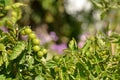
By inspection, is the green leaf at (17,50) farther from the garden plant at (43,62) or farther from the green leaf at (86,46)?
the green leaf at (86,46)

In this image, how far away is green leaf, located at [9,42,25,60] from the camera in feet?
4.82

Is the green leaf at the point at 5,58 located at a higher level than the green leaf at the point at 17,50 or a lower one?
lower

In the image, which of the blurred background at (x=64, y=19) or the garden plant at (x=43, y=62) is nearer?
the garden plant at (x=43, y=62)

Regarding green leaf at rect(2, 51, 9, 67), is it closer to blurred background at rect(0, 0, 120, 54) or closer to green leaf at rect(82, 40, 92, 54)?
green leaf at rect(82, 40, 92, 54)

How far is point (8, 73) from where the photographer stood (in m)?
1.51

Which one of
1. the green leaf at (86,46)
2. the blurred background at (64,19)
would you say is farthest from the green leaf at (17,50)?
the blurred background at (64,19)

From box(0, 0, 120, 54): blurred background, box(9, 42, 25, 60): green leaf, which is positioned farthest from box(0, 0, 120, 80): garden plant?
box(0, 0, 120, 54): blurred background

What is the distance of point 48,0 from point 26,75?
4416 mm

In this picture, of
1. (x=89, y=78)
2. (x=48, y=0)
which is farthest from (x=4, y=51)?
(x=48, y=0)

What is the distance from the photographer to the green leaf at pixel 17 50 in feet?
4.82

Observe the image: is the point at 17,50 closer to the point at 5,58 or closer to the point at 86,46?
the point at 5,58

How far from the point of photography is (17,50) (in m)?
1.47

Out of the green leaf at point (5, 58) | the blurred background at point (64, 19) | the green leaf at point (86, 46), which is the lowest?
the blurred background at point (64, 19)

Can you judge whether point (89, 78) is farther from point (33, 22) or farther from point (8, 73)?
point (33, 22)
